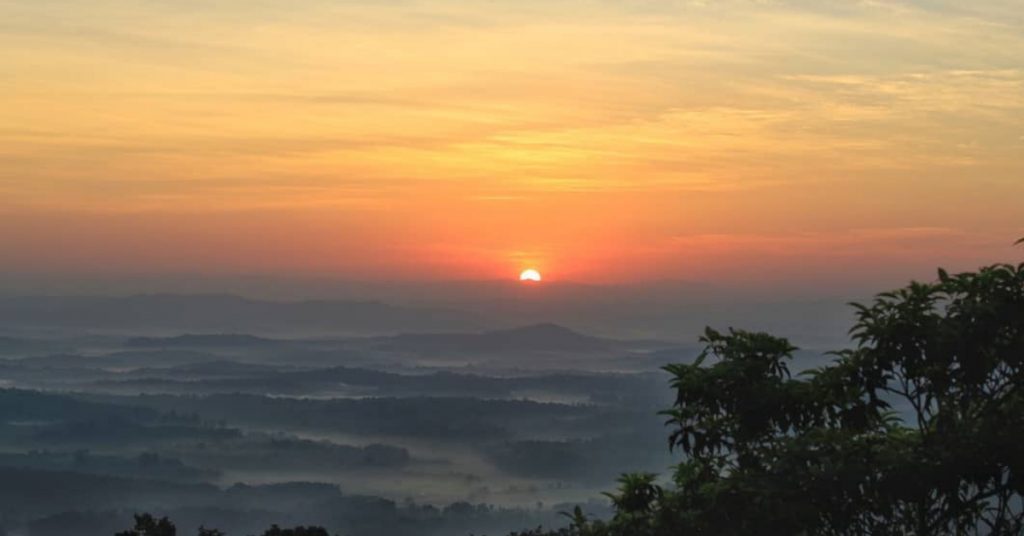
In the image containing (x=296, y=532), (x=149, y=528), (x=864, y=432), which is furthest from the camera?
(x=296, y=532)

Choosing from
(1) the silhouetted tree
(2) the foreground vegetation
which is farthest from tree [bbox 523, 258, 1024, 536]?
(1) the silhouetted tree

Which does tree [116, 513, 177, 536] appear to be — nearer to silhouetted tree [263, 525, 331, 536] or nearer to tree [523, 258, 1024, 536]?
silhouetted tree [263, 525, 331, 536]

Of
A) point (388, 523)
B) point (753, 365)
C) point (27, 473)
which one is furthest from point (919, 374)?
point (27, 473)

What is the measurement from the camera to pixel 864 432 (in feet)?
57.0

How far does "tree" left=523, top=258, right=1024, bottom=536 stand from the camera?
50.0ft

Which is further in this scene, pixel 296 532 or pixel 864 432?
pixel 296 532

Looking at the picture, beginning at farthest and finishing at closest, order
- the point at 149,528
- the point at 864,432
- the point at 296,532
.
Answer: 1. the point at 296,532
2. the point at 149,528
3. the point at 864,432

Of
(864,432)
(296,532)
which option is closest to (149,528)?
(296,532)

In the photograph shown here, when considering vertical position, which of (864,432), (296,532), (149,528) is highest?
(864,432)

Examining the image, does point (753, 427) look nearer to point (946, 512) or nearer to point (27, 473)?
point (946, 512)

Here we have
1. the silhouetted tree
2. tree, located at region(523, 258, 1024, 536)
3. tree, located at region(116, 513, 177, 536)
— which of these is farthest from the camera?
the silhouetted tree

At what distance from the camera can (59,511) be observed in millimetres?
166250

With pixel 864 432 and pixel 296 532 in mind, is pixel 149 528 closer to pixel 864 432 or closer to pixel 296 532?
pixel 296 532

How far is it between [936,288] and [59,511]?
16386cm
